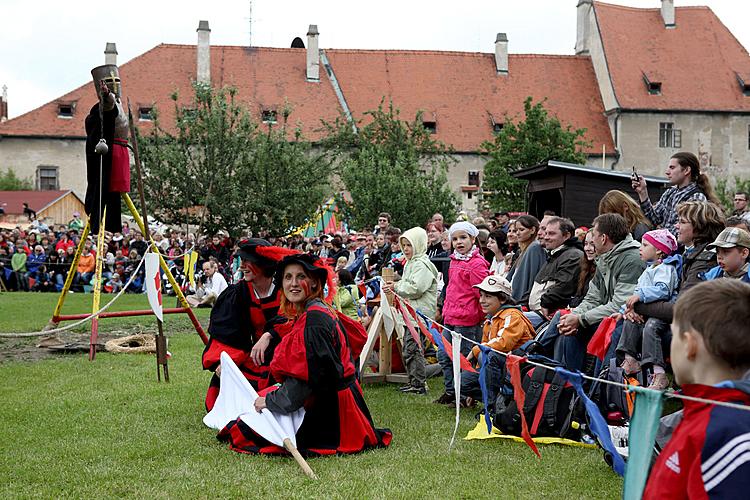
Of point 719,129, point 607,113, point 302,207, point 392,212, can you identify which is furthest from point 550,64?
point 302,207

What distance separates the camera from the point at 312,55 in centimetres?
5138

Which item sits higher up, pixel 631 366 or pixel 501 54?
pixel 501 54

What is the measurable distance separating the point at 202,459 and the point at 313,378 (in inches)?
39.2

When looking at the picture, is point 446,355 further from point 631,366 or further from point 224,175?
point 224,175

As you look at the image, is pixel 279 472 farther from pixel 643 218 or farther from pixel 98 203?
pixel 98 203

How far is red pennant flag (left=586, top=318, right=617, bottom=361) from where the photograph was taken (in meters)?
7.01

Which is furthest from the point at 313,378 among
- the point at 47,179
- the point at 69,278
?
the point at 47,179

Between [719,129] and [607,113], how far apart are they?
6.37m

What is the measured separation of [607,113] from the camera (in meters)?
49.9

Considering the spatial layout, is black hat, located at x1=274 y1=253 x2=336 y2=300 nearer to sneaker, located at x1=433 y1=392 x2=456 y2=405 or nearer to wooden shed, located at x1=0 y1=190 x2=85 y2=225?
sneaker, located at x1=433 y1=392 x2=456 y2=405

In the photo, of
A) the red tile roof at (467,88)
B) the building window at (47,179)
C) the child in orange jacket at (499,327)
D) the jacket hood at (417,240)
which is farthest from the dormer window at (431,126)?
the child in orange jacket at (499,327)

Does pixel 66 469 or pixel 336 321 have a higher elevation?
pixel 336 321

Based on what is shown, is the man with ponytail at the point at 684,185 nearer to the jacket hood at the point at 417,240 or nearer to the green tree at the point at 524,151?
the jacket hood at the point at 417,240

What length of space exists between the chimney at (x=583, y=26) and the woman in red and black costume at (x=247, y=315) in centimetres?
4867
